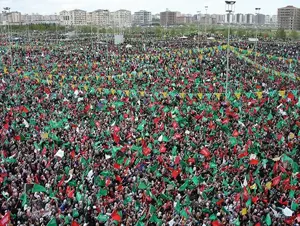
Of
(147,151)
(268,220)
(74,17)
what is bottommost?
(268,220)

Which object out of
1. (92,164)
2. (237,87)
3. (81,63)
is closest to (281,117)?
(237,87)

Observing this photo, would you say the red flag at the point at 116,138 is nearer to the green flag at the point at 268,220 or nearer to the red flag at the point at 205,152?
the red flag at the point at 205,152

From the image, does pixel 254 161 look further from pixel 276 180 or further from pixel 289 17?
pixel 289 17

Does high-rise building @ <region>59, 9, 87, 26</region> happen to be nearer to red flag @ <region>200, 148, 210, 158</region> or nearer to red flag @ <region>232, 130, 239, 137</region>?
red flag @ <region>232, 130, 239, 137</region>

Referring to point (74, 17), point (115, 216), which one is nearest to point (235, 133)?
point (115, 216)

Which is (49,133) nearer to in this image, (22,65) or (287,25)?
(22,65)
